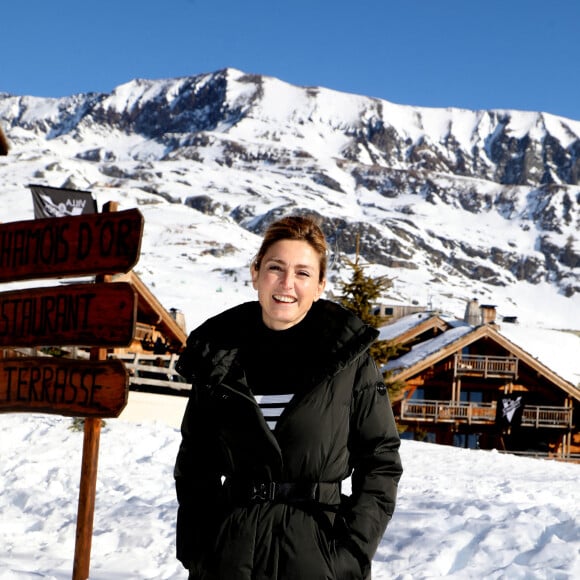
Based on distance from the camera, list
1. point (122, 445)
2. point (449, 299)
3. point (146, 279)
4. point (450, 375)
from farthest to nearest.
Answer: point (449, 299) → point (146, 279) → point (450, 375) → point (122, 445)

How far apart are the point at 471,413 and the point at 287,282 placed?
29.3 m

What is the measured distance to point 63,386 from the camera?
586cm

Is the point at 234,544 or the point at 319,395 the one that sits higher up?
the point at 319,395

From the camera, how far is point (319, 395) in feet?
10.2

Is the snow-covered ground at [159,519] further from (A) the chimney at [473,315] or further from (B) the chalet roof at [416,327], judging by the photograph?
(A) the chimney at [473,315]

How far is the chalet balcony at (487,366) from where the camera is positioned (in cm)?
3111

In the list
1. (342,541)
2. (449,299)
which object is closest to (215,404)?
(342,541)

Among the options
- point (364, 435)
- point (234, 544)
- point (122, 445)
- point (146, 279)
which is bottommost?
point (122, 445)

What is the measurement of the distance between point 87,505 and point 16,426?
7.50 metres

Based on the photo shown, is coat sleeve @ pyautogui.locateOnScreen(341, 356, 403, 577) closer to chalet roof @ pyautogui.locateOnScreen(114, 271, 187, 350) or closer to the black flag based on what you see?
the black flag

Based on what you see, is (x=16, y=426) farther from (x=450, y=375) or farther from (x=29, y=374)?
(x=450, y=375)

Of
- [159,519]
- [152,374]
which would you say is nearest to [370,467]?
[159,519]

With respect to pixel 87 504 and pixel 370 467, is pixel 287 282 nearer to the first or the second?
pixel 370 467

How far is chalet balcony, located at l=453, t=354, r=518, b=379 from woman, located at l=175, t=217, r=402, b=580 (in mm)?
28649
